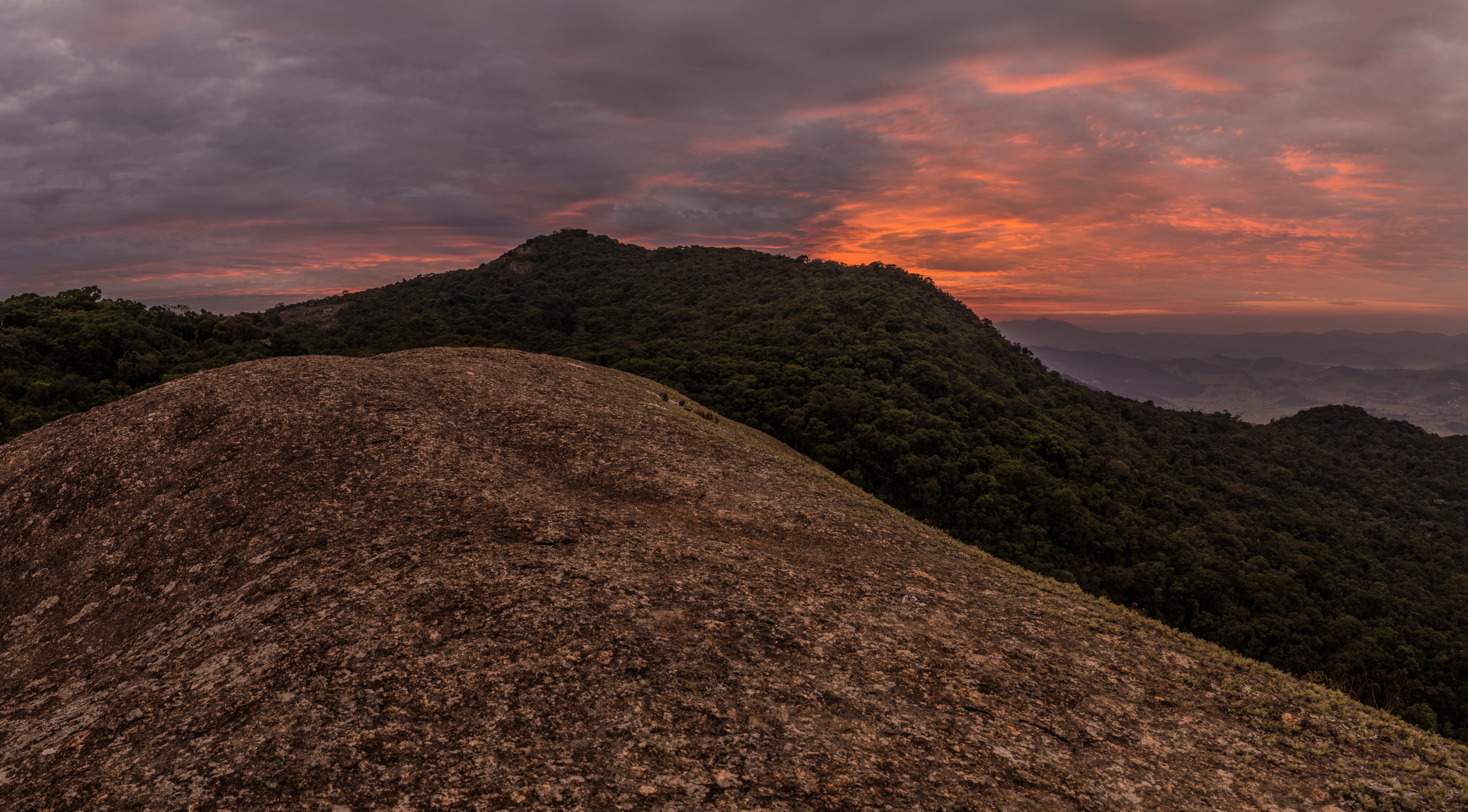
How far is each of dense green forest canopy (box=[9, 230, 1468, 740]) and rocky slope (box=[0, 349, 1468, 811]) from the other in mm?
8882

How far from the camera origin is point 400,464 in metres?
16.9

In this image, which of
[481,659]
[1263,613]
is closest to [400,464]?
[481,659]

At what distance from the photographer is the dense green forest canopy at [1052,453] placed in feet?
155

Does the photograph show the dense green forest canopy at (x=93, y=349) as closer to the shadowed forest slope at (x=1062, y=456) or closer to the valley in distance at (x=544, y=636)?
the valley in distance at (x=544, y=636)

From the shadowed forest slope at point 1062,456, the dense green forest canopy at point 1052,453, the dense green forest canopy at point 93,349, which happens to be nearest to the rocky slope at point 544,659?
the dense green forest canopy at point 1052,453

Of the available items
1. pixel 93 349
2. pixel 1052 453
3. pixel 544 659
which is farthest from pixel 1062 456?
pixel 93 349

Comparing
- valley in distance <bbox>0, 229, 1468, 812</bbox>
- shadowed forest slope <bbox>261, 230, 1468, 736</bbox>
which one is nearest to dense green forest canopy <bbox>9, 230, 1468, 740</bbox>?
shadowed forest slope <bbox>261, 230, 1468, 736</bbox>

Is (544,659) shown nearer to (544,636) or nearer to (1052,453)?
(544,636)

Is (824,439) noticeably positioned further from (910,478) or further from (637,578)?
(637,578)

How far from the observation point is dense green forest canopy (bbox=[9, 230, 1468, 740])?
47.3m

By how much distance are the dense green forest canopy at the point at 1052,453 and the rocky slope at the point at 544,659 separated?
888cm

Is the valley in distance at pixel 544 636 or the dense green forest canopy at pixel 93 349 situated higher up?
the dense green forest canopy at pixel 93 349

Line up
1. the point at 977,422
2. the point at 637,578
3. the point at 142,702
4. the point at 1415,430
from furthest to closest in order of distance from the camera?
the point at 1415,430 < the point at 977,422 < the point at 637,578 < the point at 142,702

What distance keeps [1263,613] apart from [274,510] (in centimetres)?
6453
